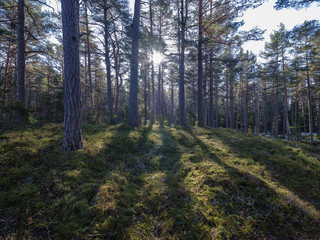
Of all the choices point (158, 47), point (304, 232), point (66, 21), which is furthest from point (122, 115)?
point (304, 232)

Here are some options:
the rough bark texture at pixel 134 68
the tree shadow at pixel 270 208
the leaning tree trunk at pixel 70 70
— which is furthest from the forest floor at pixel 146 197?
the rough bark texture at pixel 134 68

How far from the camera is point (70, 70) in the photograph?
14.4 feet

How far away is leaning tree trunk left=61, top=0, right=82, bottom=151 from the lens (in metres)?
4.34

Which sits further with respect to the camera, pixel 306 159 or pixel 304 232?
pixel 306 159

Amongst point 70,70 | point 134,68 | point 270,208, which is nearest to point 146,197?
point 270,208

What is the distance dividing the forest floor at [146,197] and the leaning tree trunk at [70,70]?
0.63 metres

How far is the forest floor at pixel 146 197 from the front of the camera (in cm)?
205

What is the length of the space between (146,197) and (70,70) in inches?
181

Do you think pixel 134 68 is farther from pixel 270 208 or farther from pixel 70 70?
pixel 270 208

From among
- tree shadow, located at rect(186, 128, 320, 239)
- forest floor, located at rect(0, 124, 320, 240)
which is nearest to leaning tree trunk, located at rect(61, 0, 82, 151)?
forest floor, located at rect(0, 124, 320, 240)

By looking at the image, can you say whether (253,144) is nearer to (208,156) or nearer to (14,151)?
(208,156)

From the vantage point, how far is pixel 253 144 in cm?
657

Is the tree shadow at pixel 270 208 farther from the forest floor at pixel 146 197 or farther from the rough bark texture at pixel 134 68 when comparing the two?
the rough bark texture at pixel 134 68

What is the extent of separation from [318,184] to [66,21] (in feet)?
29.4
